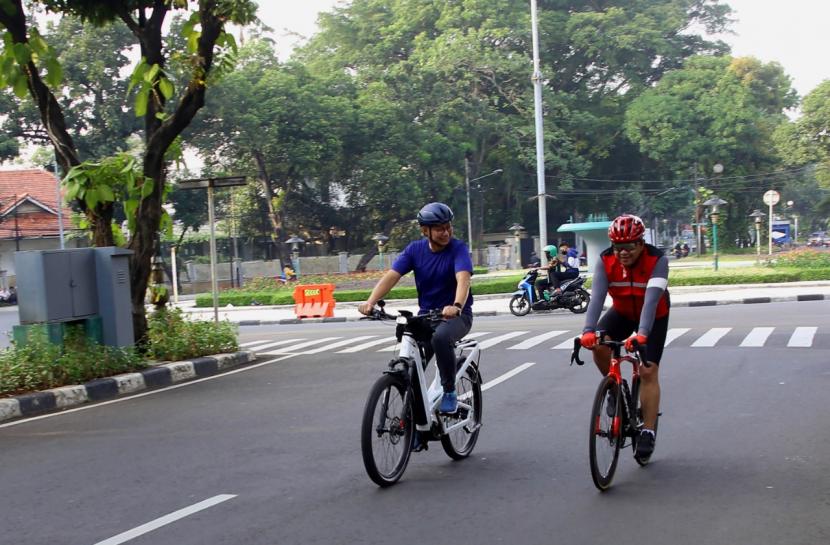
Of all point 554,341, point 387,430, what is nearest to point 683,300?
point 554,341

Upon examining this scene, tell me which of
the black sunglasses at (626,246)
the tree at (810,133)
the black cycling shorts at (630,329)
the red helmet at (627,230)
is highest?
the tree at (810,133)

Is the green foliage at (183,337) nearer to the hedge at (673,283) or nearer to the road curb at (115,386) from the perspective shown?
the road curb at (115,386)

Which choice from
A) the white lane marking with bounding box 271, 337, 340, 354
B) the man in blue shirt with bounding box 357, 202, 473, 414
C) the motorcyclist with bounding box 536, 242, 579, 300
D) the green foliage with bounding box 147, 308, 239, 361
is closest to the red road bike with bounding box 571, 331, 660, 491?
the man in blue shirt with bounding box 357, 202, 473, 414

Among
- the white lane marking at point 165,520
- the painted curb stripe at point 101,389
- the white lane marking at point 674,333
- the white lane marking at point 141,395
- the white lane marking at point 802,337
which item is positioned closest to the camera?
the white lane marking at point 165,520

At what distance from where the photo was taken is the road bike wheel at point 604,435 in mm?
5547

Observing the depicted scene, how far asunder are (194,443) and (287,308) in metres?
24.8

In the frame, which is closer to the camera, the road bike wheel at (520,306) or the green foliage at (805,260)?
the road bike wheel at (520,306)

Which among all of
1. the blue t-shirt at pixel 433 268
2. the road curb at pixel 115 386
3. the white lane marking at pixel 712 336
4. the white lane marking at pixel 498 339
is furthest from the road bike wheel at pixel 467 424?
the white lane marking at pixel 712 336

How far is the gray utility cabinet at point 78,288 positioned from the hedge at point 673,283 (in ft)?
63.1

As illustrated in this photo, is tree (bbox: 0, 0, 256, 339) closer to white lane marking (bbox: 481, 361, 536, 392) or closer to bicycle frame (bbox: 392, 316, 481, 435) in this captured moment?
white lane marking (bbox: 481, 361, 536, 392)

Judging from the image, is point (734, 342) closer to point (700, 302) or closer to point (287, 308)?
point (700, 302)

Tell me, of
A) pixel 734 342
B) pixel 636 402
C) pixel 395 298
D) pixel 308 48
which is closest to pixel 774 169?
pixel 308 48

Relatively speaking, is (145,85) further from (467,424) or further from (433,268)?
(467,424)

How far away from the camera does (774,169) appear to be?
60.4m
